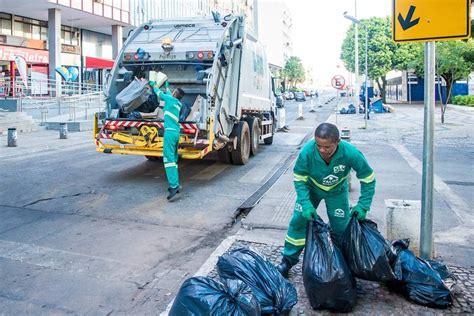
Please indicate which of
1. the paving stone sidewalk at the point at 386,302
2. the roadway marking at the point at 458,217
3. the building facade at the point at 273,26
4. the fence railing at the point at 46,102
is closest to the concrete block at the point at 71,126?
the fence railing at the point at 46,102

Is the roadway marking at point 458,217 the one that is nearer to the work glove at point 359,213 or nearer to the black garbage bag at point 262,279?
the work glove at point 359,213

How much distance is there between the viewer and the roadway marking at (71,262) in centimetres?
427

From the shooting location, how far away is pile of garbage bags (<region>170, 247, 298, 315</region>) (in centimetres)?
279

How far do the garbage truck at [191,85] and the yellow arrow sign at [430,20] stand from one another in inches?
180

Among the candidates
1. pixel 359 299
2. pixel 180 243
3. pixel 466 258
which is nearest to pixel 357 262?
pixel 359 299

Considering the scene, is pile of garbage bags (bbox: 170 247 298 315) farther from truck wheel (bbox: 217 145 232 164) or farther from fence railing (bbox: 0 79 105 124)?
fence railing (bbox: 0 79 105 124)

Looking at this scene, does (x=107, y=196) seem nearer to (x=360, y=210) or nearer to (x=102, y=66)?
(x=360, y=210)

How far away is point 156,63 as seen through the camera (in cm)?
902

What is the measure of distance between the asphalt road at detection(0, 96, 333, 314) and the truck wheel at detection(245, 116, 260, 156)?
2.10 feet

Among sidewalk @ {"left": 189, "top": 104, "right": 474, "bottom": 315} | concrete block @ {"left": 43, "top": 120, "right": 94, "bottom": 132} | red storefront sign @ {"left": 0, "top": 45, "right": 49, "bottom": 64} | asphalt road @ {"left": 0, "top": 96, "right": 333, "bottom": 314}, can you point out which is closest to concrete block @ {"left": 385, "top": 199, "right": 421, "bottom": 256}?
sidewalk @ {"left": 189, "top": 104, "right": 474, "bottom": 315}

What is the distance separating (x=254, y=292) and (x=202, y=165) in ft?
23.1

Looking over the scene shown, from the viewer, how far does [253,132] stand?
11.1 metres

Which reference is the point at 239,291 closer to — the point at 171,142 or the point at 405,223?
the point at 405,223

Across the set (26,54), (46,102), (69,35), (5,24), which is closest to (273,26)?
(69,35)
